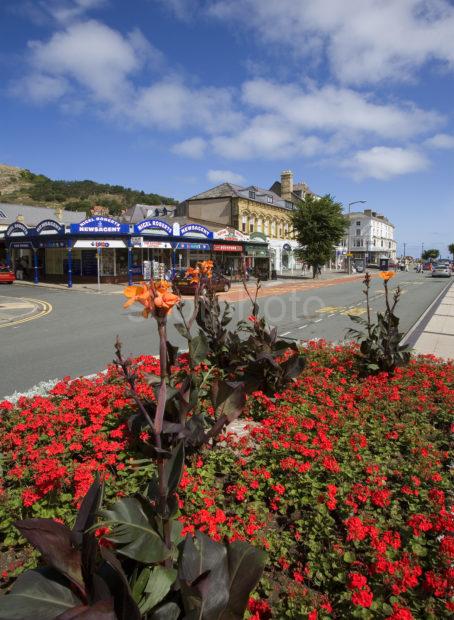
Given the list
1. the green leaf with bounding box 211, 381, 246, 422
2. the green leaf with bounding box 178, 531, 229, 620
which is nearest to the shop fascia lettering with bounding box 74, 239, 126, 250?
the green leaf with bounding box 211, 381, 246, 422

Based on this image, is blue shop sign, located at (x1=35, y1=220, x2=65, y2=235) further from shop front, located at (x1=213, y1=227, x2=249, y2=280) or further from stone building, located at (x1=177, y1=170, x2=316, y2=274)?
stone building, located at (x1=177, y1=170, x2=316, y2=274)

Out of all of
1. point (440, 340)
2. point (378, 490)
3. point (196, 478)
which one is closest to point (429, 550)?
point (378, 490)

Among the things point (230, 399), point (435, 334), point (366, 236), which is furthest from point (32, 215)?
point (366, 236)

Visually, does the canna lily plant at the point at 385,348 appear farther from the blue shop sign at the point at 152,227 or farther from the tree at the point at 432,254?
the tree at the point at 432,254

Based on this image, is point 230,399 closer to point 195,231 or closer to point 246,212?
point 195,231

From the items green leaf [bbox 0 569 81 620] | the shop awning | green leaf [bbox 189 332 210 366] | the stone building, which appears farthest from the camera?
the stone building

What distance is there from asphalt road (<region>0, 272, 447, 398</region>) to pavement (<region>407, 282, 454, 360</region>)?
51 cm

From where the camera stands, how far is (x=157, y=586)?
1794 millimetres

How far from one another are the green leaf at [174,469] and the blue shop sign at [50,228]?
27.0 m

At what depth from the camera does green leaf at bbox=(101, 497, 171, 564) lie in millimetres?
1794

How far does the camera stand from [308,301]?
21.8 m

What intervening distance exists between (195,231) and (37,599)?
1186 inches

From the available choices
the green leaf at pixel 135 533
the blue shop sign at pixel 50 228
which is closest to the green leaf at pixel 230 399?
the green leaf at pixel 135 533

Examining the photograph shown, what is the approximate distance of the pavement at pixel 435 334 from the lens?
9828 mm
